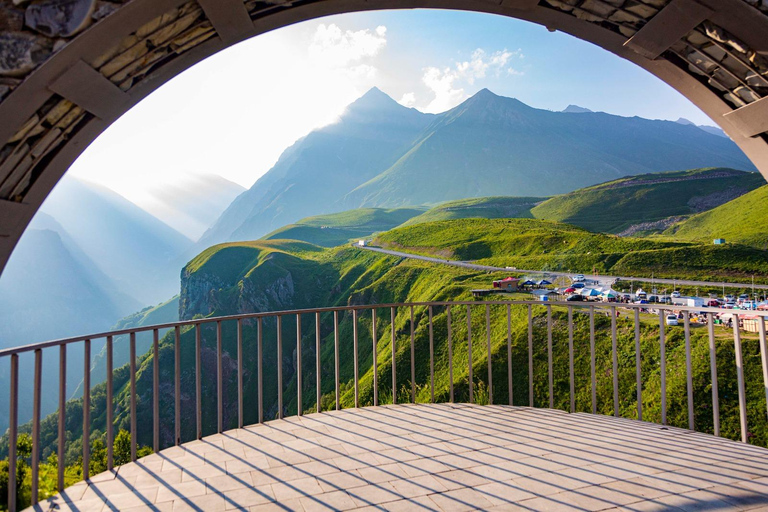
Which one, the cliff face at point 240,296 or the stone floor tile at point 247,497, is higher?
the stone floor tile at point 247,497

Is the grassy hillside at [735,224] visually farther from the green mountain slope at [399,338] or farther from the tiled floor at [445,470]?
the tiled floor at [445,470]

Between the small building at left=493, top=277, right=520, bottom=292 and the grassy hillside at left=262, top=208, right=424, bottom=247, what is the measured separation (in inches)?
2979

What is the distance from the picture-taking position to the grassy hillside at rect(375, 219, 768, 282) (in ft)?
94.6

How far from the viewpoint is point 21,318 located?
122 m

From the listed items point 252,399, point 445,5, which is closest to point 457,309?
point 252,399

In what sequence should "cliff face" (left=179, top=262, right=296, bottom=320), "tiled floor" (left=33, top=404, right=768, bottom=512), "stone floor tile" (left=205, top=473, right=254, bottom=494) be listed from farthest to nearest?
"cliff face" (left=179, top=262, right=296, bottom=320)
"stone floor tile" (left=205, top=473, right=254, bottom=494)
"tiled floor" (left=33, top=404, right=768, bottom=512)

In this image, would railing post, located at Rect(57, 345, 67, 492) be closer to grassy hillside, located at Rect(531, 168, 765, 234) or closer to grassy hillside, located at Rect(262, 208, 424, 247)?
grassy hillside, located at Rect(531, 168, 765, 234)

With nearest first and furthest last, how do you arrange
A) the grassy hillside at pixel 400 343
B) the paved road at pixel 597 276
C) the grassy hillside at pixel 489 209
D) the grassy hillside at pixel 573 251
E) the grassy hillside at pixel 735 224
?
the grassy hillside at pixel 400 343 < the paved road at pixel 597 276 < the grassy hillside at pixel 573 251 < the grassy hillside at pixel 735 224 < the grassy hillside at pixel 489 209

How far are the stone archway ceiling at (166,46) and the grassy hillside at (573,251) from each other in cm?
3045

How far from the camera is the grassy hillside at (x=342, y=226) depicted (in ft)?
365

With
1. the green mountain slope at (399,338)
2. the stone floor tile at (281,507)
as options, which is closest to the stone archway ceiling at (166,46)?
the stone floor tile at (281,507)

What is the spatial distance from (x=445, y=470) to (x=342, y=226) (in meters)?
123

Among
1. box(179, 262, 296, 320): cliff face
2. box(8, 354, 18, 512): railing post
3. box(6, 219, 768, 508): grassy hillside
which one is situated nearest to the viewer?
box(8, 354, 18, 512): railing post

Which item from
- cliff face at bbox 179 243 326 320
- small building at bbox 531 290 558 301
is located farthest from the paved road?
cliff face at bbox 179 243 326 320
